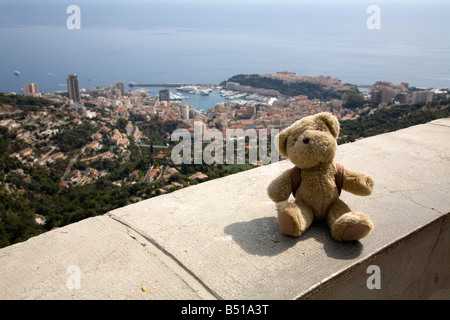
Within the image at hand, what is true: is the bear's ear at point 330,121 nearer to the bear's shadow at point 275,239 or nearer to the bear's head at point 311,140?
the bear's head at point 311,140

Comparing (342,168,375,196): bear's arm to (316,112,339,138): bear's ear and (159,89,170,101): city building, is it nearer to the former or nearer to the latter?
(316,112,339,138): bear's ear

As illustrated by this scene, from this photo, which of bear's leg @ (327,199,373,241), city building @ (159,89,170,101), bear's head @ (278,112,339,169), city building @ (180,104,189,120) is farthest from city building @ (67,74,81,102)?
bear's leg @ (327,199,373,241)

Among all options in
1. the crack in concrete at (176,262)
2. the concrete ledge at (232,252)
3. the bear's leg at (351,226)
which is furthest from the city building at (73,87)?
the bear's leg at (351,226)

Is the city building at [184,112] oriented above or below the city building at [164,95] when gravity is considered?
below

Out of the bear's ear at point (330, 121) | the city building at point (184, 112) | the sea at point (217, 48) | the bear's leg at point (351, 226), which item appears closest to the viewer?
the bear's leg at point (351, 226)

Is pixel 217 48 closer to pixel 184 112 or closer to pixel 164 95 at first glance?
pixel 164 95

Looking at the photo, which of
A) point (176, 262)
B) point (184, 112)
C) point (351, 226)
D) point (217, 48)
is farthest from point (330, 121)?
point (217, 48)
